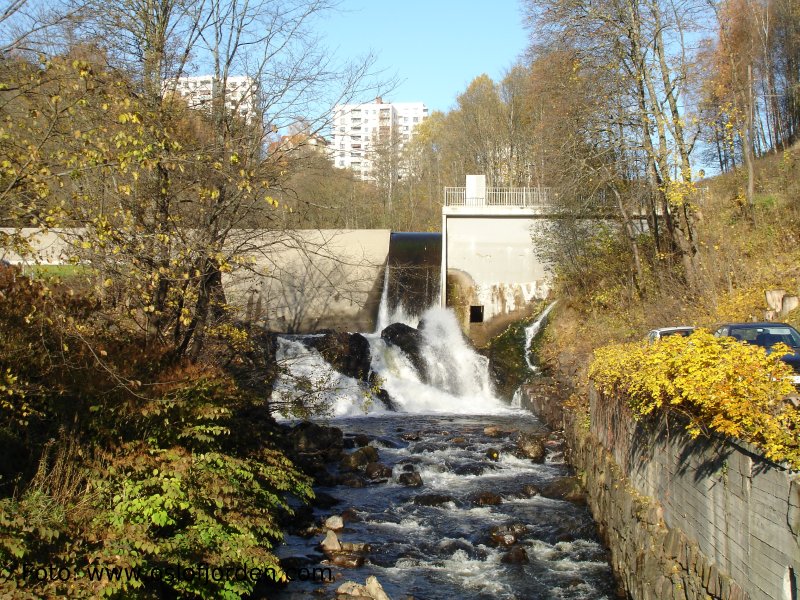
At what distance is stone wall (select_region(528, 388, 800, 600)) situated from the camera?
523cm

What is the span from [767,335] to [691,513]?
182 inches

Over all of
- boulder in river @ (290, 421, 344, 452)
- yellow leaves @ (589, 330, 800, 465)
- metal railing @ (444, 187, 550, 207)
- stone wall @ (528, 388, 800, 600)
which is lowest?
boulder in river @ (290, 421, 344, 452)

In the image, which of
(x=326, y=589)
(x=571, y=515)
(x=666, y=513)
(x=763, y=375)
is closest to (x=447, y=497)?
(x=571, y=515)

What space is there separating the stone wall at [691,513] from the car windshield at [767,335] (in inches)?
Answer: 85.9

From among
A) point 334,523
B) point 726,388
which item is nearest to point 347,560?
point 334,523

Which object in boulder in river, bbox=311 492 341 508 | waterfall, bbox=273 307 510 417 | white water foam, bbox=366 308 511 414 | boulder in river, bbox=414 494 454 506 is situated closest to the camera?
boulder in river, bbox=311 492 341 508

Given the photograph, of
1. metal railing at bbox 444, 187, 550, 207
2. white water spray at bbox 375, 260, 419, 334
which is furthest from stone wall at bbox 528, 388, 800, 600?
metal railing at bbox 444, 187, 550, 207

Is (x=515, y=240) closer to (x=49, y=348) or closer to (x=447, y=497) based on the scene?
(x=447, y=497)

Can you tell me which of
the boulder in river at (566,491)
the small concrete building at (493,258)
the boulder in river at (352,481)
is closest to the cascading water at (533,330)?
the small concrete building at (493,258)

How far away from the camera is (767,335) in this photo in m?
10.7

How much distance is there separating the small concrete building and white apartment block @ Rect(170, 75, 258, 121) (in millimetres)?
16337

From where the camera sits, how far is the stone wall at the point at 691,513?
5.23 m

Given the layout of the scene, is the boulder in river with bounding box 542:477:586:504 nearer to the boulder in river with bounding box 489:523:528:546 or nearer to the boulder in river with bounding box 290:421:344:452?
the boulder in river with bounding box 489:523:528:546

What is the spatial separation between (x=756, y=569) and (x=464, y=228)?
22.1 m
